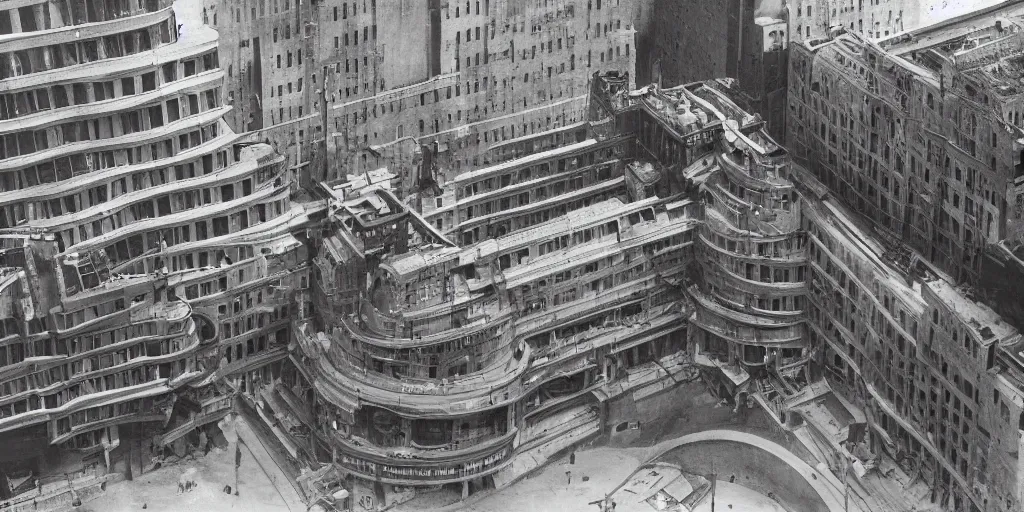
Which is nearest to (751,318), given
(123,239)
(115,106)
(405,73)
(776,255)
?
Result: (776,255)

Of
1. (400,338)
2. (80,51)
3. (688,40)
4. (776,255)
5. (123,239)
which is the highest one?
(80,51)

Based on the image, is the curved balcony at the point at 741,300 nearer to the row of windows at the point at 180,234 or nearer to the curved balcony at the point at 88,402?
the row of windows at the point at 180,234

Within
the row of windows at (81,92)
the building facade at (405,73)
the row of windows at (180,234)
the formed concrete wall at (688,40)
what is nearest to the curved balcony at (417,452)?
the row of windows at (180,234)

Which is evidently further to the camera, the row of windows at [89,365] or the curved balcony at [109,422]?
the curved balcony at [109,422]

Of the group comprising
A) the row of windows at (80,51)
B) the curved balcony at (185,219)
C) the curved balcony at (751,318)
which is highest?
the row of windows at (80,51)

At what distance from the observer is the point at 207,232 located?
13812 centimetres

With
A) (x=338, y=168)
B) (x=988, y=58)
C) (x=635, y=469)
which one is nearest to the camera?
(x=988, y=58)

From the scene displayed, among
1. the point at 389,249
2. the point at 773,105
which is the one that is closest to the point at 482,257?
the point at 389,249

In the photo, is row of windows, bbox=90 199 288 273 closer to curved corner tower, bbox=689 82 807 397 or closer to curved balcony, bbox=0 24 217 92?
curved balcony, bbox=0 24 217 92

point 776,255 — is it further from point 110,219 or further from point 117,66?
point 117,66

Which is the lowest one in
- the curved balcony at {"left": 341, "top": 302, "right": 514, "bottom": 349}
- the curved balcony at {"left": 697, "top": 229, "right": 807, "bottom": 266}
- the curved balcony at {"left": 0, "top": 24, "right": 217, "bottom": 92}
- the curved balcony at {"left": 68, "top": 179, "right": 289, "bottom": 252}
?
the curved balcony at {"left": 341, "top": 302, "right": 514, "bottom": 349}

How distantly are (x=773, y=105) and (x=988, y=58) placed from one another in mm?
23918

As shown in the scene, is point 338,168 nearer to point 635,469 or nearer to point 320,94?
point 320,94

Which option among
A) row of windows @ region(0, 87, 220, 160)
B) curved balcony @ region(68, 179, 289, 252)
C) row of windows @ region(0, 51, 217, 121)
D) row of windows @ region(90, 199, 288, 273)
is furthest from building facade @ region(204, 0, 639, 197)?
row of windows @ region(0, 51, 217, 121)
